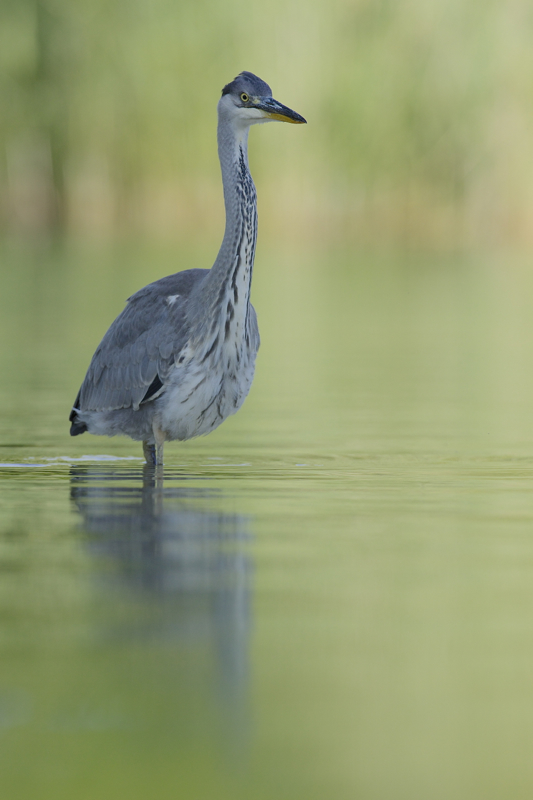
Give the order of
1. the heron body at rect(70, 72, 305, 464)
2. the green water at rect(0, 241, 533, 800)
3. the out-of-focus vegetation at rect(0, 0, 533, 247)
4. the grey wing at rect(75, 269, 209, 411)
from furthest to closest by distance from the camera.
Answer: the out-of-focus vegetation at rect(0, 0, 533, 247), the grey wing at rect(75, 269, 209, 411), the heron body at rect(70, 72, 305, 464), the green water at rect(0, 241, 533, 800)

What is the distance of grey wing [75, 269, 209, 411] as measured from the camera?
6.77m

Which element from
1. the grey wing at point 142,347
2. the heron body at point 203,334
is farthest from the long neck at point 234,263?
the grey wing at point 142,347

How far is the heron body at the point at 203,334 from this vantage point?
6641 mm

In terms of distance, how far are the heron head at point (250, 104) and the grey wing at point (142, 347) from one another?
2.69 feet

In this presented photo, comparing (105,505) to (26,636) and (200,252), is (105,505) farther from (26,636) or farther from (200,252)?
(200,252)

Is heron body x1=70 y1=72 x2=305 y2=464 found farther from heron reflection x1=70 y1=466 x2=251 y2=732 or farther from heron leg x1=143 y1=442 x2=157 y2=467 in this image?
heron reflection x1=70 y1=466 x2=251 y2=732

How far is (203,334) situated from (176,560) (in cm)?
211

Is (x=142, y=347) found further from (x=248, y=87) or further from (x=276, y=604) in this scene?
(x=276, y=604)

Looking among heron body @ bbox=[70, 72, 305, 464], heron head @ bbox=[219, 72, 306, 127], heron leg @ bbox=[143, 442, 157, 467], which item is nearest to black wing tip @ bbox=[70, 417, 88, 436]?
heron body @ bbox=[70, 72, 305, 464]

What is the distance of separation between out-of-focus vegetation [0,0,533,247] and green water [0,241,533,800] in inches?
820

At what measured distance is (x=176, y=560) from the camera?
15.4ft

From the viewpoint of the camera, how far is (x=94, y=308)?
16.0m

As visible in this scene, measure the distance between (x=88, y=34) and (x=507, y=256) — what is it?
11.7 meters

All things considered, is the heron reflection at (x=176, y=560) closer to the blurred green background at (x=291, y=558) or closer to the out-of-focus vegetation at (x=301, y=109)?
the blurred green background at (x=291, y=558)
